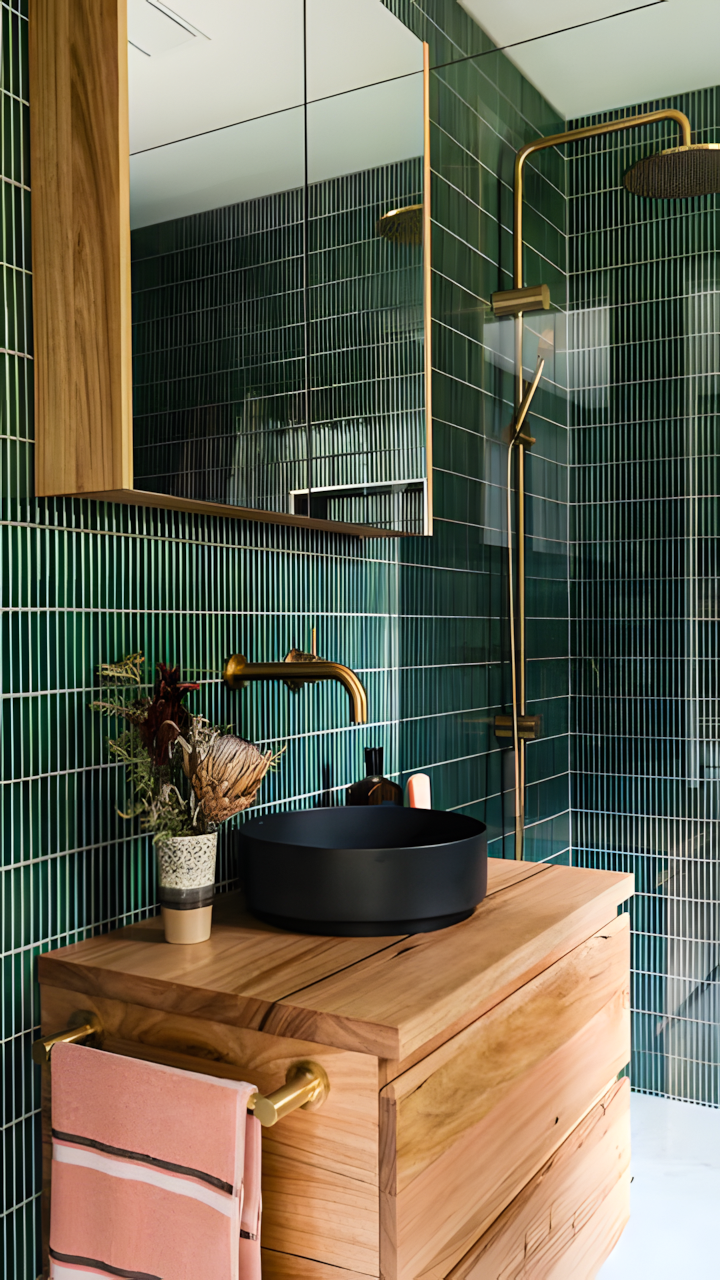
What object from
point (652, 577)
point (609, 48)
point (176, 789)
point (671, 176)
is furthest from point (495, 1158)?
point (609, 48)

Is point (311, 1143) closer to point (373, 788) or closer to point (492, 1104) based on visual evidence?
point (492, 1104)

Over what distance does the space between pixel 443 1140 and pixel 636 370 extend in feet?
4.39

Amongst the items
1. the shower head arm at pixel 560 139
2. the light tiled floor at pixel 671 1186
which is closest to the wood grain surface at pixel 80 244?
the shower head arm at pixel 560 139

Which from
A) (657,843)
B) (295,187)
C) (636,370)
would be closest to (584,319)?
(636,370)

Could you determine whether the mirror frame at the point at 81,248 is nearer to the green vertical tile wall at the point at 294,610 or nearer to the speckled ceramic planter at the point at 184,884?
the green vertical tile wall at the point at 294,610

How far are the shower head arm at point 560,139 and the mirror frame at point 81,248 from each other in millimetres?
964

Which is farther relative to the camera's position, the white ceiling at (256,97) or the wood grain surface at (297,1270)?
the white ceiling at (256,97)

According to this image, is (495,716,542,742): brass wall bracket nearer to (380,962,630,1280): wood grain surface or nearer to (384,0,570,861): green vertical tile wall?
(384,0,570,861): green vertical tile wall

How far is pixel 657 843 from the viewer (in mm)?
1842

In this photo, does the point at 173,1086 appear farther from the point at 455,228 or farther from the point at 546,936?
the point at 455,228

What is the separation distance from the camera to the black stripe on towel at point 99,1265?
1.04 metres

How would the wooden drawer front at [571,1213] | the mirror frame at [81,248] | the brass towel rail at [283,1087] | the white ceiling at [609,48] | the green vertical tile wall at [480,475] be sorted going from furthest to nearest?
the green vertical tile wall at [480,475], the white ceiling at [609,48], the wooden drawer front at [571,1213], the mirror frame at [81,248], the brass towel rail at [283,1087]

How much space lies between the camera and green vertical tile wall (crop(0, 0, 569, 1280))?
1.17m

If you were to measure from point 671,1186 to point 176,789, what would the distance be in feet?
4.16
